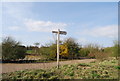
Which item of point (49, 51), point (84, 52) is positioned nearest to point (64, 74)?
point (49, 51)

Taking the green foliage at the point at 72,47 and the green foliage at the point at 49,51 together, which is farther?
the green foliage at the point at 72,47

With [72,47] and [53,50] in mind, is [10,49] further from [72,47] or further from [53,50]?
[72,47]

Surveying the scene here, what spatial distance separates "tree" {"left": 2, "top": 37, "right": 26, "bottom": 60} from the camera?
647 inches

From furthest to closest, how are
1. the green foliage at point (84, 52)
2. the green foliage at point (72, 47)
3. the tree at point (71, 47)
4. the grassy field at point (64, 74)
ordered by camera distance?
the green foliage at point (84, 52), the green foliage at point (72, 47), the tree at point (71, 47), the grassy field at point (64, 74)

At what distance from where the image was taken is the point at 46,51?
2058cm

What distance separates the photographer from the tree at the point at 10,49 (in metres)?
16.4

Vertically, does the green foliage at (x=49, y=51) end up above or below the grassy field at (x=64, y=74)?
above

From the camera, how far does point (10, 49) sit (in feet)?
54.4

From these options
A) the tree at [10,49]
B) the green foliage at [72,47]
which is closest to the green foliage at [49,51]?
the green foliage at [72,47]

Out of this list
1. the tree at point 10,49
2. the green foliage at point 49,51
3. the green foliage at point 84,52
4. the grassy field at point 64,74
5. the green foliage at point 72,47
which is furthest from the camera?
the green foliage at point 84,52

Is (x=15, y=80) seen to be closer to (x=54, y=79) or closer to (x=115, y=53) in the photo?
(x=54, y=79)

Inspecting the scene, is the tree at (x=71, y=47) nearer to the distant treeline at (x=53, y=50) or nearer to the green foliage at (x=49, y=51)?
the distant treeline at (x=53, y=50)

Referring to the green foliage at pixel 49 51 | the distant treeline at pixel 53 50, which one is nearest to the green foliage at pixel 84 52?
the distant treeline at pixel 53 50

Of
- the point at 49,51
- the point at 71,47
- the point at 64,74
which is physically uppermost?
the point at 71,47
